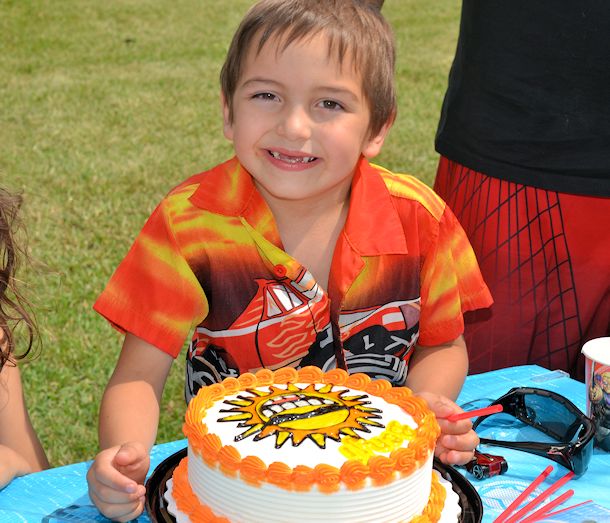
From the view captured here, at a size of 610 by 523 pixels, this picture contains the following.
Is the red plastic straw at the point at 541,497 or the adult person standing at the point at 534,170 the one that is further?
the adult person standing at the point at 534,170

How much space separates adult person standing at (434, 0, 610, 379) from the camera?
2322 mm

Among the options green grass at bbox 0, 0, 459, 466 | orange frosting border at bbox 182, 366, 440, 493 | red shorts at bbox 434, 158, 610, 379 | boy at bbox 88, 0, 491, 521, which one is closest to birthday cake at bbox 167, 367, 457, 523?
orange frosting border at bbox 182, 366, 440, 493

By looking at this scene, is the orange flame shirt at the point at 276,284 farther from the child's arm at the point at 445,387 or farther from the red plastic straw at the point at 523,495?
the red plastic straw at the point at 523,495

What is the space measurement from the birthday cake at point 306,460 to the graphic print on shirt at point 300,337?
0.39 m

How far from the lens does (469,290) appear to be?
210 cm

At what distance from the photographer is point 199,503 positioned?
53.5 inches

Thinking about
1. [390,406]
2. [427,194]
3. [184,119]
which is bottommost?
[184,119]

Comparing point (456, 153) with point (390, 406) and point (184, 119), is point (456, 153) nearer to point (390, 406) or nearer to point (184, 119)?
point (390, 406)

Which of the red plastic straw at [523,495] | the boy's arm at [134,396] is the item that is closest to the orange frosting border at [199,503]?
the red plastic straw at [523,495]

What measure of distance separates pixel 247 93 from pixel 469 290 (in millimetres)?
678

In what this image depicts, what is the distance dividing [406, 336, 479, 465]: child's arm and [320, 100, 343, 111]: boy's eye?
1.84 ft

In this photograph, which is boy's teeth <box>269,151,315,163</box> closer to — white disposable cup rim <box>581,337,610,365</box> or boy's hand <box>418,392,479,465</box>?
boy's hand <box>418,392,479,465</box>

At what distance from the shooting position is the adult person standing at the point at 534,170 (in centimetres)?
232

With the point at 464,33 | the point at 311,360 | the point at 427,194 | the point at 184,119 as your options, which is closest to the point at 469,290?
the point at 427,194
